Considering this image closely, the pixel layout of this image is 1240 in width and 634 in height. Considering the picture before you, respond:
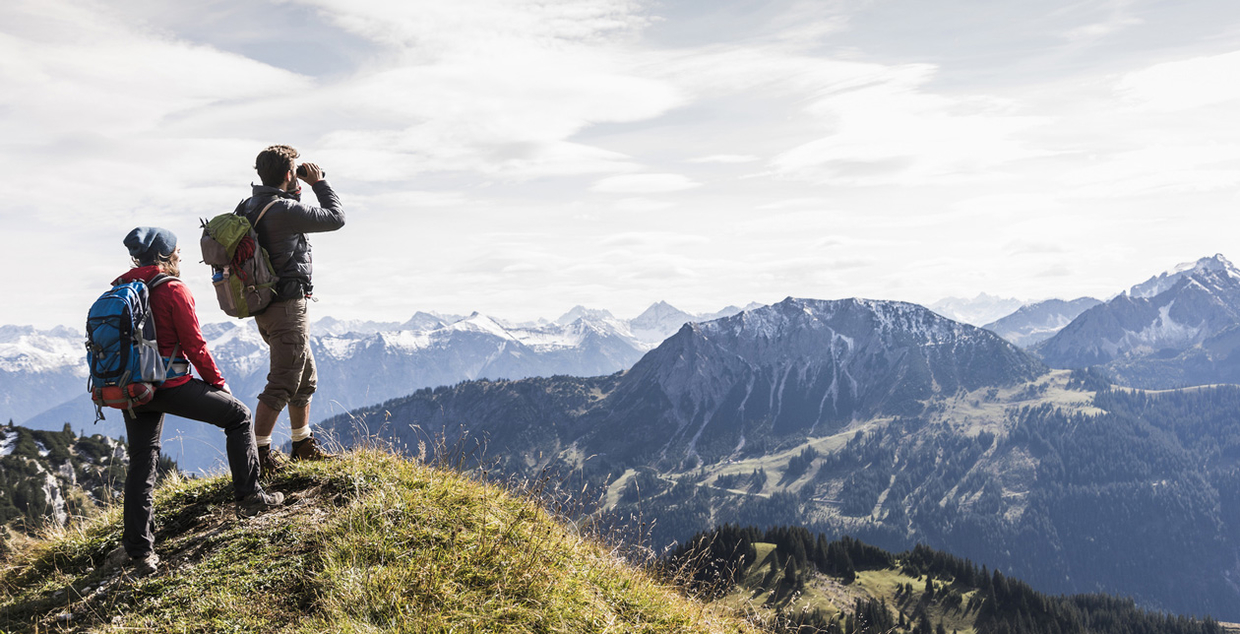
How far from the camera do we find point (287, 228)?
925cm

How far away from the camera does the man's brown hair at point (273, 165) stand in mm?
9414

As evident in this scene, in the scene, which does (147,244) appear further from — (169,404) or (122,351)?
(169,404)

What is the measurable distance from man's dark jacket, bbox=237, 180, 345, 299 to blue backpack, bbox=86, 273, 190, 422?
1.74 metres

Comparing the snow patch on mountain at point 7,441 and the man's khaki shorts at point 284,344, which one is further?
the snow patch on mountain at point 7,441

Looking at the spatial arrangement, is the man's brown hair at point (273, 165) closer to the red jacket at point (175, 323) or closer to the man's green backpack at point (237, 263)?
the man's green backpack at point (237, 263)

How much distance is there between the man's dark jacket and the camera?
30.0 feet

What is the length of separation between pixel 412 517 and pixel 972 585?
586 ft

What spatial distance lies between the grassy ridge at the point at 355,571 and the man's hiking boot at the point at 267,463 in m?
0.24

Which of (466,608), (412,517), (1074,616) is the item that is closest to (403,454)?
(412,517)

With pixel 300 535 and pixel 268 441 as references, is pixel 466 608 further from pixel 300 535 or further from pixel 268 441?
pixel 268 441

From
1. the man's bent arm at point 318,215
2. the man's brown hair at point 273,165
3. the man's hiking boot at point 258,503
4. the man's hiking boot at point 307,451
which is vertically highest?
the man's brown hair at point 273,165

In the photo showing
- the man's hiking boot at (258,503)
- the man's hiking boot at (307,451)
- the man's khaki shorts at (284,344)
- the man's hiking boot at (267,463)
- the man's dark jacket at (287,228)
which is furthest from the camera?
the man's hiking boot at (307,451)

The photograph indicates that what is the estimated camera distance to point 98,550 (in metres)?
8.59

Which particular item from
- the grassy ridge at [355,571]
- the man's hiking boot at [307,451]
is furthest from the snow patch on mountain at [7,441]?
the grassy ridge at [355,571]
